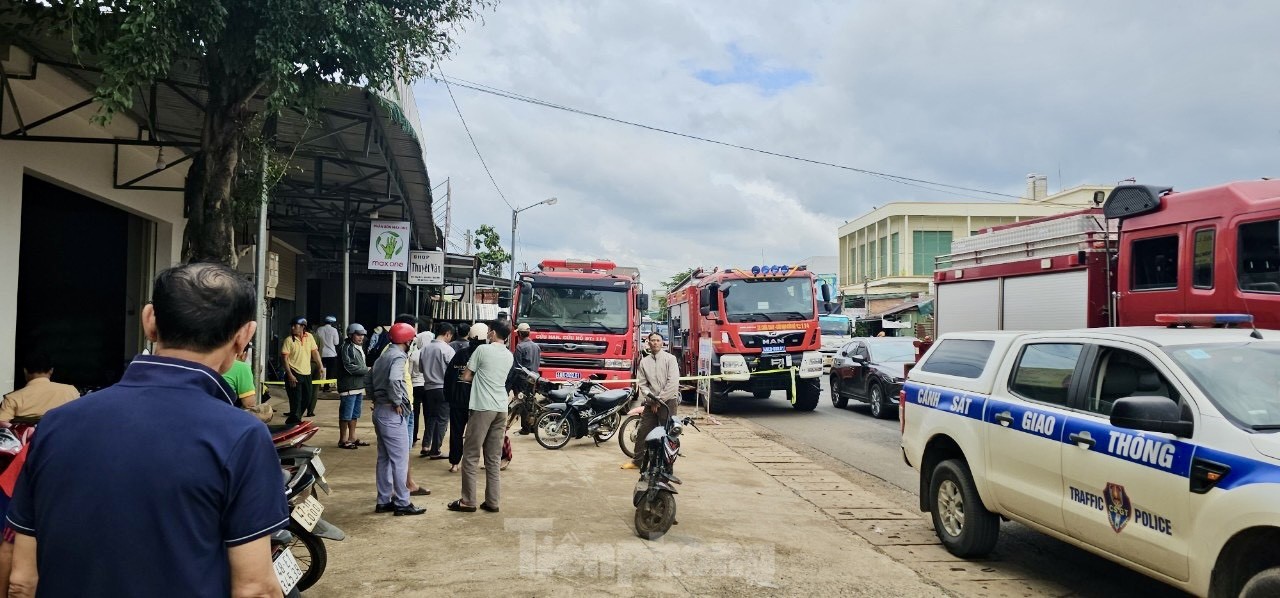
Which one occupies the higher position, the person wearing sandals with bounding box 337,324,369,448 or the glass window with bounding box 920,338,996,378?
the glass window with bounding box 920,338,996,378

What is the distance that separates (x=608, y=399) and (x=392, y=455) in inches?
194

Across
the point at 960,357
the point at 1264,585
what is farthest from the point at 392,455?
the point at 1264,585

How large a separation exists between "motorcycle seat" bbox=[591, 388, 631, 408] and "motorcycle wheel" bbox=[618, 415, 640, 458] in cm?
56

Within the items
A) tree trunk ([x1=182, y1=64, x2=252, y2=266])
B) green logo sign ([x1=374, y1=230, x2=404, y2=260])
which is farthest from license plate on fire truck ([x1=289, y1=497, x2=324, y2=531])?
green logo sign ([x1=374, y1=230, x2=404, y2=260])

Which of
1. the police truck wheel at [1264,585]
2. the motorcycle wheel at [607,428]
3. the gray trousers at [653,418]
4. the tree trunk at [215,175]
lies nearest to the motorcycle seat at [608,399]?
the motorcycle wheel at [607,428]

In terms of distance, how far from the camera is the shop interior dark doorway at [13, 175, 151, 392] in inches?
440

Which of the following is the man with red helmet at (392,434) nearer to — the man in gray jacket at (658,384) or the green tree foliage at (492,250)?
the man in gray jacket at (658,384)

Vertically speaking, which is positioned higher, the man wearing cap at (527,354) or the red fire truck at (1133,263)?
the red fire truck at (1133,263)

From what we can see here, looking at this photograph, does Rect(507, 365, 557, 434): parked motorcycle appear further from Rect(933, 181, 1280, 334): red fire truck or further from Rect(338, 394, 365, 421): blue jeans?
Rect(933, 181, 1280, 334): red fire truck

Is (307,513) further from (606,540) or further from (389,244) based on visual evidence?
(389,244)

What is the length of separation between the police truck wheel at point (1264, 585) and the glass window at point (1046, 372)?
154 cm

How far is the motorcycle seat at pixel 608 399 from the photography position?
1160 cm

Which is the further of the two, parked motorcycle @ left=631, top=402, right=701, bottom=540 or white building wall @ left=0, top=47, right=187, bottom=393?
white building wall @ left=0, top=47, right=187, bottom=393

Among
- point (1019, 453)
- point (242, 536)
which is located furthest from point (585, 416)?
point (242, 536)
